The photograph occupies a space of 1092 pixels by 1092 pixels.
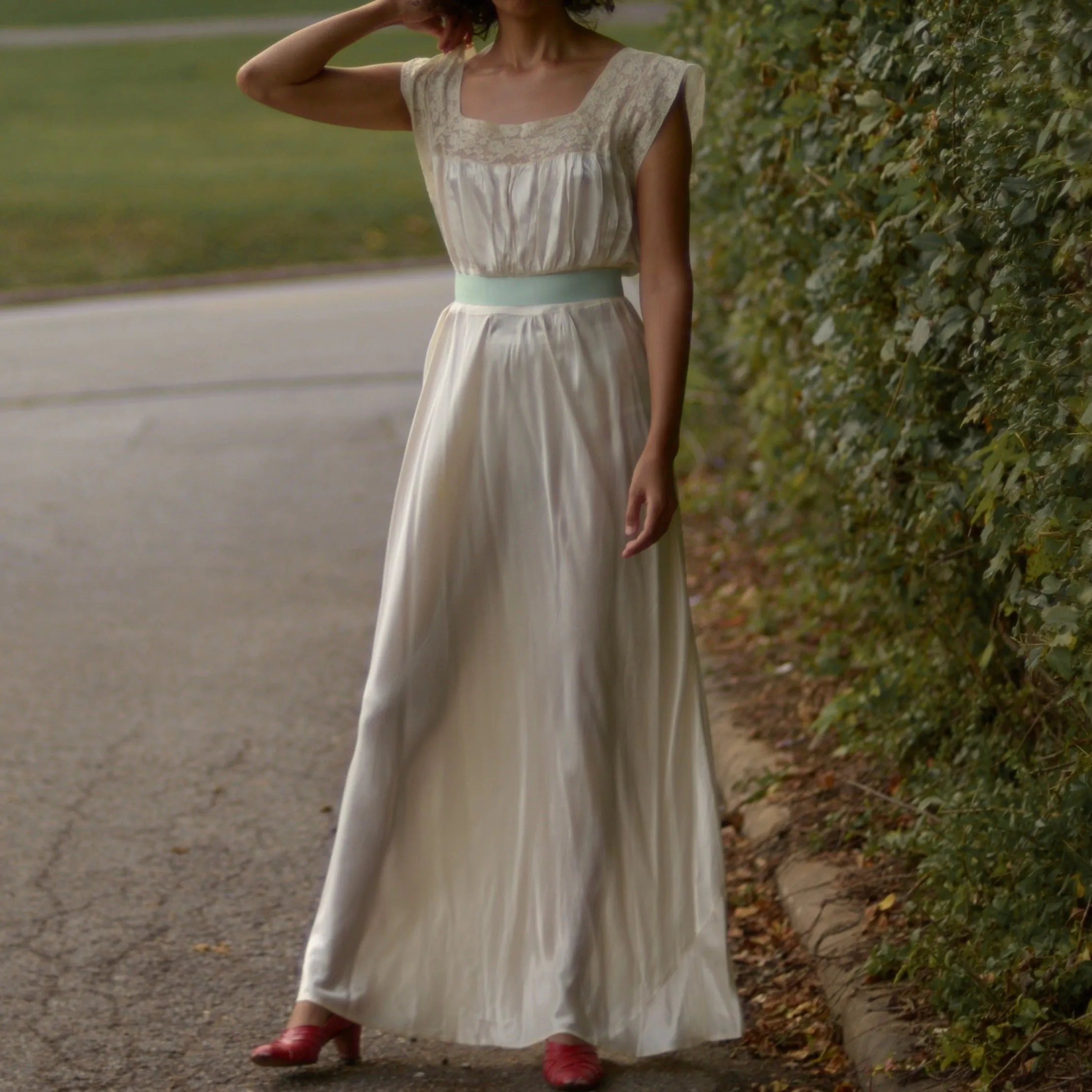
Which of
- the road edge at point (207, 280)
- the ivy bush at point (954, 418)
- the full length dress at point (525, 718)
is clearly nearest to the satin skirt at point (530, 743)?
the full length dress at point (525, 718)

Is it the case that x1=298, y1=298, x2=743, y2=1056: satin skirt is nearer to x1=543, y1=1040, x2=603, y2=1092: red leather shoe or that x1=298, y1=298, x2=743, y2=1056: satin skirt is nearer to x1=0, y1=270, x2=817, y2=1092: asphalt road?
x1=543, y1=1040, x2=603, y2=1092: red leather shoe

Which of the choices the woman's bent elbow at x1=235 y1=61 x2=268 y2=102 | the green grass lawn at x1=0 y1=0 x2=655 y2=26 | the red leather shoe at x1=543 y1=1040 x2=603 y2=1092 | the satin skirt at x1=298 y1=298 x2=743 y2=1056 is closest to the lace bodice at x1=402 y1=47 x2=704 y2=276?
the satin skirt at x1=298 y1=298 x2=743 y2=1056

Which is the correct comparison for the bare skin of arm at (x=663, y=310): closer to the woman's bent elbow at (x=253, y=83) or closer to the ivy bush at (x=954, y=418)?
the ivy bush at (x=954, y=418)

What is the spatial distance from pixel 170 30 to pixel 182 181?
17.5 meters

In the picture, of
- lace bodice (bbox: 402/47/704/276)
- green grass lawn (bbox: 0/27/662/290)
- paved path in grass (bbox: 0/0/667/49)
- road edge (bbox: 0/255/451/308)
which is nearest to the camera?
lace bodice (bbox: 402/47/704/276)

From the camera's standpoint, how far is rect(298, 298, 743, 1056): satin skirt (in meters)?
3.37

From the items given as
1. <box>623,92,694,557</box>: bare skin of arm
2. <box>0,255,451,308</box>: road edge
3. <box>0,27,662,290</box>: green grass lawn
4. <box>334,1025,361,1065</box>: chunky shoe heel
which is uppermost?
<box>623,92,694,557</box>: bare skin of arm

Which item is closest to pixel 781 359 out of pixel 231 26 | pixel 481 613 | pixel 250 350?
pixel 481 613

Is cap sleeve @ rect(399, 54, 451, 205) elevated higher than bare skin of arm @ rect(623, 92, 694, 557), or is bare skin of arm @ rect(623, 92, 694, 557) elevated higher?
cap sleeve @ rect(399, 54, 451, 205)

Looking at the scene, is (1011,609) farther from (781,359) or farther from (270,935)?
(781,359)

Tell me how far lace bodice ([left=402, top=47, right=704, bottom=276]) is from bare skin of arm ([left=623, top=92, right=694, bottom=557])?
4 centimetres

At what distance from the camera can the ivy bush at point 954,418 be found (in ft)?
9.33

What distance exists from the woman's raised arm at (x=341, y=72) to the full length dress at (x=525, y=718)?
0.06 metres

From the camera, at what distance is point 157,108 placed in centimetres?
2730
